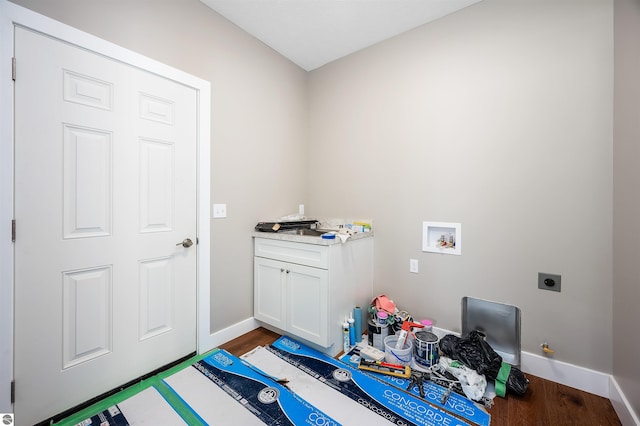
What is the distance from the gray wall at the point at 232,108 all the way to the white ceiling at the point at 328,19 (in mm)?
151

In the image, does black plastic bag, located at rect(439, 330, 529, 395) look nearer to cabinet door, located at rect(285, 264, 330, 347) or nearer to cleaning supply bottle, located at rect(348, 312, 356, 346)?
cleaning supply bottle, located at rect(348, 312, 356, 346)

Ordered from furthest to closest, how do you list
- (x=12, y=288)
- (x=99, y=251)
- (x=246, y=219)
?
(x=246, y=219), (x=99, y=251), (x=12, y=288)

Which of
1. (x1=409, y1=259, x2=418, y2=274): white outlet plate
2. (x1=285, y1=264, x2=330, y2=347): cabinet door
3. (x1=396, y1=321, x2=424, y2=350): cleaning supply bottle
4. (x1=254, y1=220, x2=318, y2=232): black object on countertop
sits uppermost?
(x1=254, y1=220, x2=318, y2=232): black object on countertop

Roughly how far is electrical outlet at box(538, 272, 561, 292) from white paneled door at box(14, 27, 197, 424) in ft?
8.28

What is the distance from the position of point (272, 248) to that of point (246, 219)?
366mm

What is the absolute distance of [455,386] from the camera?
164 centimetres

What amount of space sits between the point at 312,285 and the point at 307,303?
164 mm

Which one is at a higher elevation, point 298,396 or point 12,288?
point 12,288

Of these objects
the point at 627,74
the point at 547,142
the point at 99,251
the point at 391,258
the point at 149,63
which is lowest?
the point at 391,258

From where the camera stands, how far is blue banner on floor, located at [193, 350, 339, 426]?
1.40m

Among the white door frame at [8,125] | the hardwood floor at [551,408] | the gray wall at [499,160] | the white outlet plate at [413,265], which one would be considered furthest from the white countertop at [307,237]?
the white door frame at [8,125]

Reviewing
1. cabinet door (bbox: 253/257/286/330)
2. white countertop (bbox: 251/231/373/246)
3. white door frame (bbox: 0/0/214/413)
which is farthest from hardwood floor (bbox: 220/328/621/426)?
white door frame (bbox: 0/0/214/413)

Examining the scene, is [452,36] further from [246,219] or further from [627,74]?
[246,219]

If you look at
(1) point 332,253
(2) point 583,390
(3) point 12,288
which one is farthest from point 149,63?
(2) point 583,390
